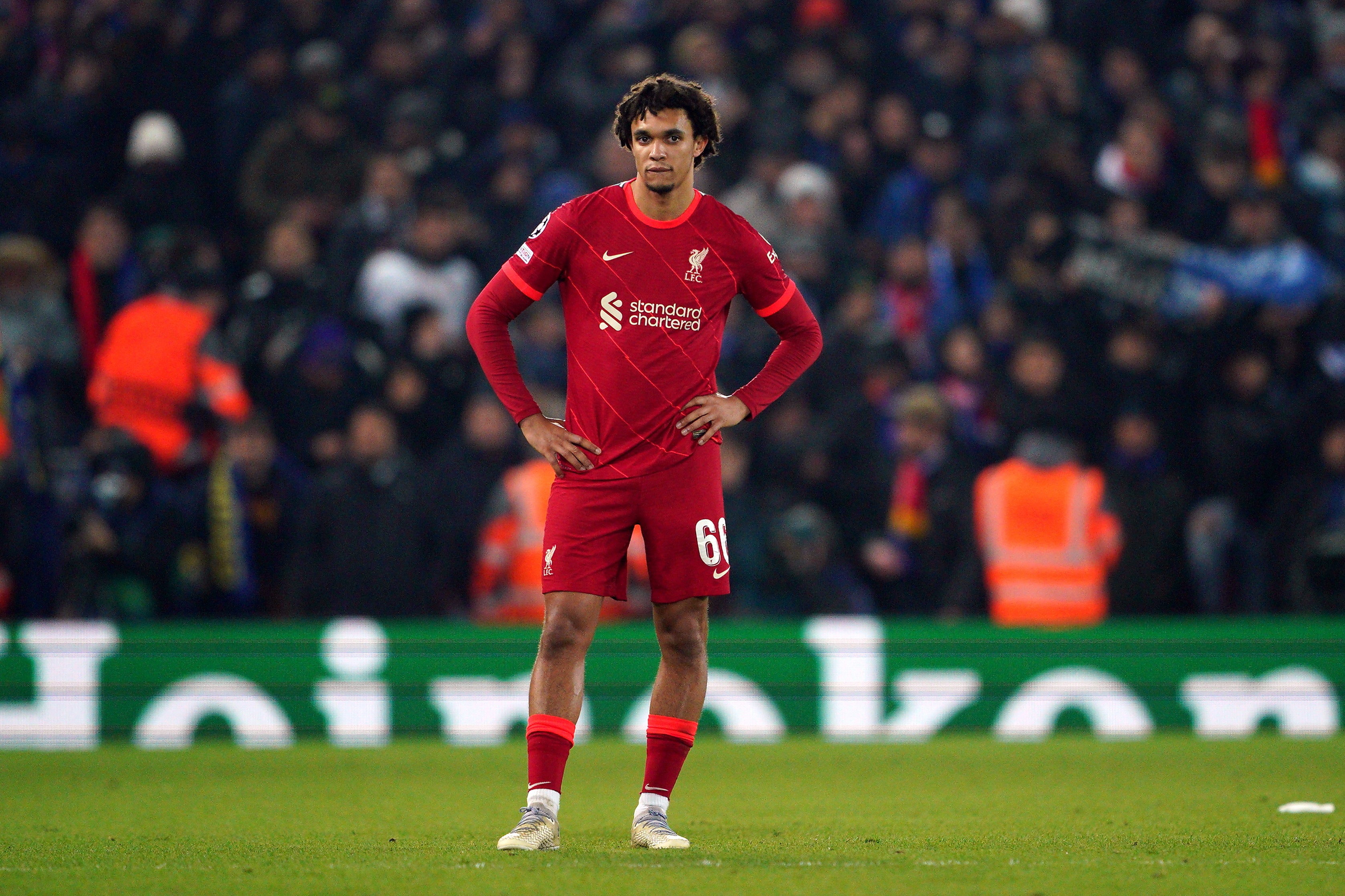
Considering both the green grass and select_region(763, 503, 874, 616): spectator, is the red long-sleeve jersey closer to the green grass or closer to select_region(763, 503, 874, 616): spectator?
the green grass

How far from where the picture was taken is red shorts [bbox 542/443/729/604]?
5098mm

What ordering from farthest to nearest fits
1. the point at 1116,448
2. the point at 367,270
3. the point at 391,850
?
the point at 367,270
the point at 1116,448
the point at 391,850

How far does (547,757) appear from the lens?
4988 millimetres

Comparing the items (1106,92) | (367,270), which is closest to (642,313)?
(367,270)

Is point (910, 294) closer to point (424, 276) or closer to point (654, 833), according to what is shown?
point (424, 276)

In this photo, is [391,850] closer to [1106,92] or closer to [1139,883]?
[1139,883]

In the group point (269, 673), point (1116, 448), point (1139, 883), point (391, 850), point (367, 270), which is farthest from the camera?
point (367, 270)

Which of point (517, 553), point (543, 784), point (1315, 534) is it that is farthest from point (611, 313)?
point (1315, 534)

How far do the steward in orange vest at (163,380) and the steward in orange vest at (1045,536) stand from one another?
14.9ft

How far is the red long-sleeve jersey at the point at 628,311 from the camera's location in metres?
5.16

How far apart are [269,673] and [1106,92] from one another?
7774 millimetres

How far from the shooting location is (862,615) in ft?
34.9

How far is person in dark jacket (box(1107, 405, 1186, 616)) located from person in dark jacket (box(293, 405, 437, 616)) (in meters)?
4.15

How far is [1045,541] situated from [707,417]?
5.28m
